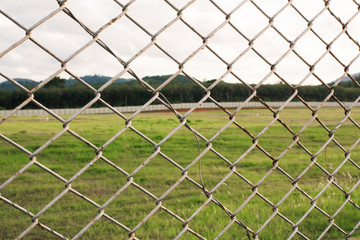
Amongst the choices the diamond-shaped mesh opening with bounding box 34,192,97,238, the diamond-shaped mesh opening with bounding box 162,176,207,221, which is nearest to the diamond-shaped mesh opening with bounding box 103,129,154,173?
the diamond-shaped mesh opening with bounding box 162,176,207,221

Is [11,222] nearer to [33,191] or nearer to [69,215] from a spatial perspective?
[69,215]

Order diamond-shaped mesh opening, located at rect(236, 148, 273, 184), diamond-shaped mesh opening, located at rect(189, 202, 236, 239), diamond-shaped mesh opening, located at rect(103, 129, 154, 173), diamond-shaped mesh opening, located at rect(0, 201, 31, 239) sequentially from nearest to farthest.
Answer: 1. diamond-shaped mesh opening, located at rect(189, 202, 236, 239)
2. diamond-shaped mesh opening, located at rect(0, 201, 31, 239)
3. diamond-shaped mesh opening, located at rect(236, 148, 273, 184)
4. diamond-shaped mesh opening, located at rect(103, 129, 154, 173)

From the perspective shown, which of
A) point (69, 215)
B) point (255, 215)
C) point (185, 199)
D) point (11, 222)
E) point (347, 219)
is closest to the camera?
point (347, 219)

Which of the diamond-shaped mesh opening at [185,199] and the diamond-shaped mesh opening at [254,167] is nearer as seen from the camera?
the diamond-shaped mesh opening at [185,199]

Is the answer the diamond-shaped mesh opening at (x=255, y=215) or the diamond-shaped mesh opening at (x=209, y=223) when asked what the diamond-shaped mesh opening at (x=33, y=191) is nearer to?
the diamond-shaped mesh opening at (x=209, y=223)

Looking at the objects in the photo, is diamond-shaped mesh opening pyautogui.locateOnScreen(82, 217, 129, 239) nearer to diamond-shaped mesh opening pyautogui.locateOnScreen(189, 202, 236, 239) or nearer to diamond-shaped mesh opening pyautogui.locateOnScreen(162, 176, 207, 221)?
diamond-shaped mesh opening pyautogui.locateOnScreen(189, 202, 236, 239)

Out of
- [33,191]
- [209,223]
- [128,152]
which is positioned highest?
[209,223]

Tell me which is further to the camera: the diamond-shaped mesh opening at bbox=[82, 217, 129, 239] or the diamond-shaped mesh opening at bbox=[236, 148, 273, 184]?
the diamond-shaped mesh opening at bbox=[236, 148, 273, 184]

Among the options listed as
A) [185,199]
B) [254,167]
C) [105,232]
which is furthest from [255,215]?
[254,167]

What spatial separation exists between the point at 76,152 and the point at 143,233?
20.2ft

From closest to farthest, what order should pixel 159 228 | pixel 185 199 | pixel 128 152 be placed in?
pixel 159 228 < pixel 185 199 < pixel 128 152

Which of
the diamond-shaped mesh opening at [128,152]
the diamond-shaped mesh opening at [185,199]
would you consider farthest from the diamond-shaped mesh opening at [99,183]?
the diamond-shaped mesh opening at [185,199]

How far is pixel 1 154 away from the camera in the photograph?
854 cm

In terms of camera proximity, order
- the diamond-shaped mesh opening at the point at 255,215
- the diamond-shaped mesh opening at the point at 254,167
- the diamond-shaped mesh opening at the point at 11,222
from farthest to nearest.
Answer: the diamond-shaped mesh opening at the point at 254,167 → the diamond-shaped mesh opening at the point at 11,222 → the diamond-shaped mesh opening at the point at 255,215
